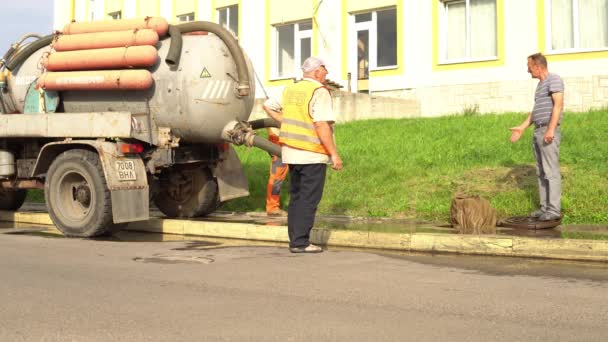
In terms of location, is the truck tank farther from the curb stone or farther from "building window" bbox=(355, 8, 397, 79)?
"building window" bbox=(355, 8, 397, 79)

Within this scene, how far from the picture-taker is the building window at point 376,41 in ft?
77.9

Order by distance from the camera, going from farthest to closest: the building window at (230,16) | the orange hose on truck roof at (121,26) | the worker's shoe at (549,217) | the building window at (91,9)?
the building window at (91,9), the building window at (230,16), the orange hose on truck roof at (121,26), the worker's shoe at (549,217)

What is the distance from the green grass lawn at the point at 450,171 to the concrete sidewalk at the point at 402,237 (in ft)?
3.24

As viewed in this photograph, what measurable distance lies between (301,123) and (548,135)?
2.98m

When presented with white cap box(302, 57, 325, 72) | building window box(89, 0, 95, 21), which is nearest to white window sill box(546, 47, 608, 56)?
white cap box(302, 57, 325, 72)

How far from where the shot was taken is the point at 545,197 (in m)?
9.16

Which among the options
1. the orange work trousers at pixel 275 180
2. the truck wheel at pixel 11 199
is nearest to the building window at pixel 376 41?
the orange work trousers at pixel 275 180

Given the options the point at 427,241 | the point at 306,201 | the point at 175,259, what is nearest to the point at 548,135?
the point at 427,241

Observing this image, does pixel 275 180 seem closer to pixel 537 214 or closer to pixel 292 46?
pixel 537 214

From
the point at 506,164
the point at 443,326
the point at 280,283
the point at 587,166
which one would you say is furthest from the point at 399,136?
the point at 443,326

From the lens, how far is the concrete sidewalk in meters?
7.21

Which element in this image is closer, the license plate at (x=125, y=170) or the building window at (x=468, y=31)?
the license plate at (x=125, y=170)

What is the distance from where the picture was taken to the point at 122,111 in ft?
32.3

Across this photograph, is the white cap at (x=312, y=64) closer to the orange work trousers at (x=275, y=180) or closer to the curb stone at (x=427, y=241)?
the curb stone at (x=427, y=241)
